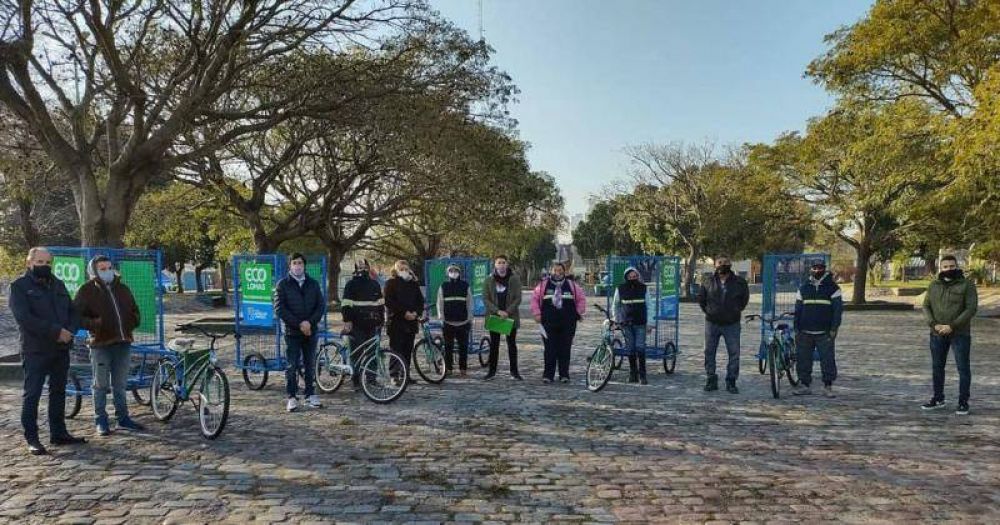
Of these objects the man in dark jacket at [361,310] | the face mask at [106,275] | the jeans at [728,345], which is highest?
the face mask at [106,275]

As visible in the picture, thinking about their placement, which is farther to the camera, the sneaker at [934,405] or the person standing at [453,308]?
the person standing at [453,308]

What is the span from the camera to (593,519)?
4629 millimetres

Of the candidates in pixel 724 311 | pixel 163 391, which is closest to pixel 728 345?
pixel 724 311

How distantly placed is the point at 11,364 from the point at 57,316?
17.9ft

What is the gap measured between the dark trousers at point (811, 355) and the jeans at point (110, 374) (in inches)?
328

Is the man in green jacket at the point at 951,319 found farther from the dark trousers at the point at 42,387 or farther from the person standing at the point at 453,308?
the dark trousers at the point at 42,387

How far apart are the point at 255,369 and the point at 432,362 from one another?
2493mm

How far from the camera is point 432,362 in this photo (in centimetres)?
1004

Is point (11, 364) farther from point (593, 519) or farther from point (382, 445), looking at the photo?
point (593, 519)

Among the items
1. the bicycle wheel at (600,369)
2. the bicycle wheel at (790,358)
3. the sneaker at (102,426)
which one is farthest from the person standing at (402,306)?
the bicycle wheel at (790,358)

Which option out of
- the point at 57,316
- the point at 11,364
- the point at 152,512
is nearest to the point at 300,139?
the point at 11,364

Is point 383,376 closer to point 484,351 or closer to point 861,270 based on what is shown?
point 484,351

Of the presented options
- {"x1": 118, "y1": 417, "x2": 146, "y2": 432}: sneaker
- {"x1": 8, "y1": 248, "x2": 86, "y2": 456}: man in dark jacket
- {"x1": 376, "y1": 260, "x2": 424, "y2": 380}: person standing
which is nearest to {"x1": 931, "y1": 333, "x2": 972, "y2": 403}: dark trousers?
{"x1": 376, "y1": 260, "x2": 424, "y2": 380}: person standing

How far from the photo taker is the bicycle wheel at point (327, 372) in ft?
30.2
